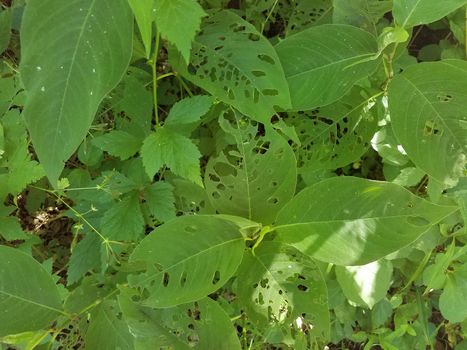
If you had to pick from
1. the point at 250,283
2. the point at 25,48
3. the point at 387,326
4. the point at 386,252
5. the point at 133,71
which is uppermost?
the point at 25,48

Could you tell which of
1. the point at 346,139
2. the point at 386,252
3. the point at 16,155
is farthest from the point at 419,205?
the point at 16,155

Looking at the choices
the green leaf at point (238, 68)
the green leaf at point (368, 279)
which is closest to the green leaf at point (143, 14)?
the green leaf at point (238, 68)

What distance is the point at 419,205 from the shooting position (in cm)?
116

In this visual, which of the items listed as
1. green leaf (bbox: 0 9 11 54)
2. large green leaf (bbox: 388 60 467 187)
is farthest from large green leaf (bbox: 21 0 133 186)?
large green leaf (bbox: 388 60 467 187)

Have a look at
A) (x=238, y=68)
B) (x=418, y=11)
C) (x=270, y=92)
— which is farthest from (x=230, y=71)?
(x=418, y=11)

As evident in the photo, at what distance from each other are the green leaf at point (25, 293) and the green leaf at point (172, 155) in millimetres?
428

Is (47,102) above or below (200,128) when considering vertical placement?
above

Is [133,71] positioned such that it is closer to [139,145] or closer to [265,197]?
[139,145]

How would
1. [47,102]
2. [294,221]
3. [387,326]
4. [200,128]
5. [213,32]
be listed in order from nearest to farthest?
[47,102] < [294,221] < [213,32] < [200,128] < [387,326]

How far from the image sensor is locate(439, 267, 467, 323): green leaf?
1.68 m

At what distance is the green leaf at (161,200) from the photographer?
148cm

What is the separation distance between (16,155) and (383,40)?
3.86ft

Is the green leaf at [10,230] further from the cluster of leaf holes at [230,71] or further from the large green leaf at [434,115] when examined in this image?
the large green leaf at [434,115]

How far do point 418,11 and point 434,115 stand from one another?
0.28m
